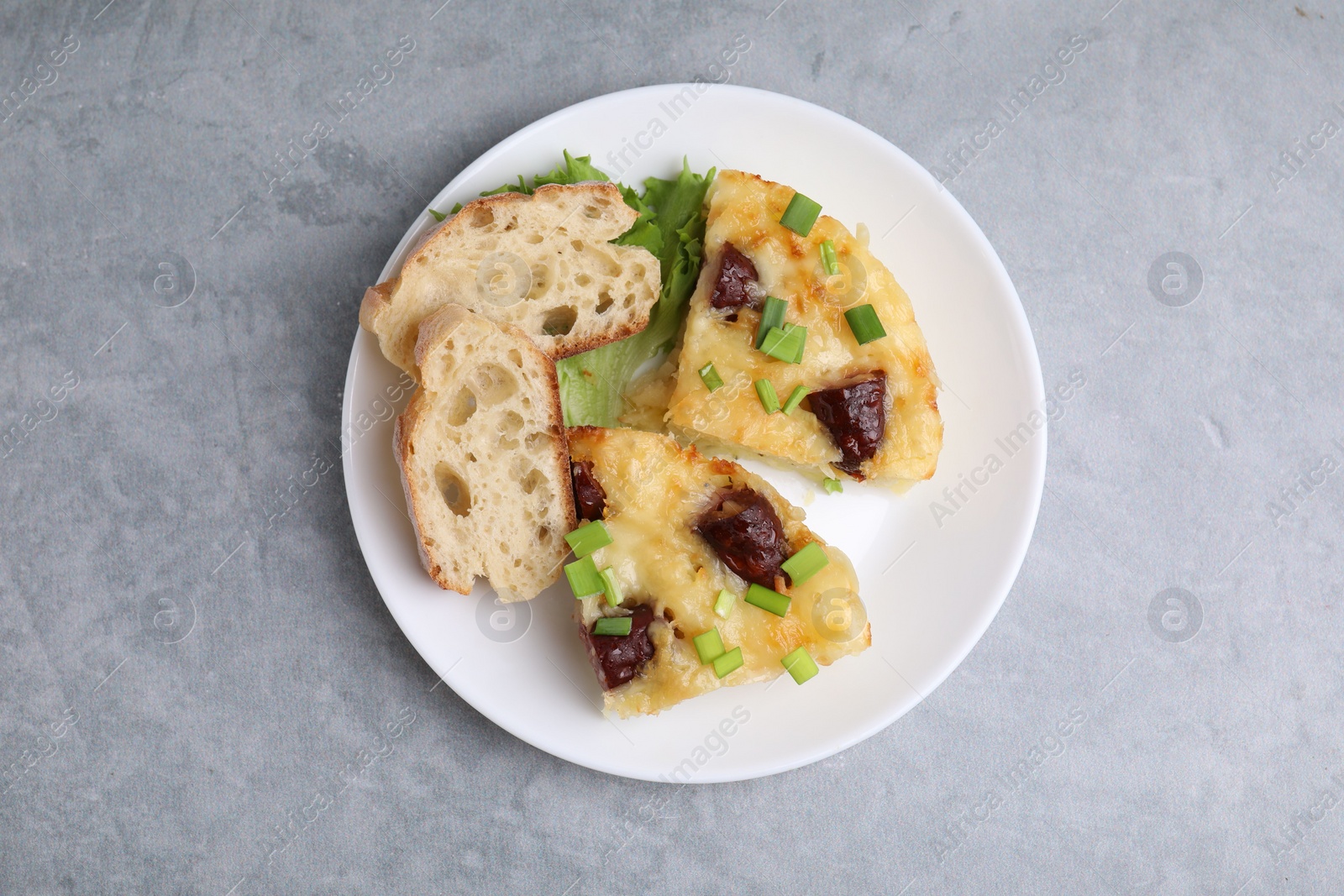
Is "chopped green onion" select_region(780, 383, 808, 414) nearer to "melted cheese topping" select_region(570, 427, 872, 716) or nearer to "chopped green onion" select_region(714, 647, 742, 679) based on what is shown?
"melted cheese topping" select_region(570, 427, 872, 716)

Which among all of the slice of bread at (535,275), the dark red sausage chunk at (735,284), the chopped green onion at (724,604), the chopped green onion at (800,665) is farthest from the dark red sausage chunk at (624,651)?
the dark red sausage chunk at (735,284)

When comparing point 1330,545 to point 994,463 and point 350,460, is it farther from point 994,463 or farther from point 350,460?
point 350,460

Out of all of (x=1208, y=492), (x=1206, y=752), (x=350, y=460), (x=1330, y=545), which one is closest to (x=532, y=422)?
(x=350, y=460)

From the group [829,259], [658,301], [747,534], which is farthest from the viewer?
[658,301]

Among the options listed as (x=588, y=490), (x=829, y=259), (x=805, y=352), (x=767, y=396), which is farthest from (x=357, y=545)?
(x=829, y=259)

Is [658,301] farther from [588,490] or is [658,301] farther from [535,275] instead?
[588,490]

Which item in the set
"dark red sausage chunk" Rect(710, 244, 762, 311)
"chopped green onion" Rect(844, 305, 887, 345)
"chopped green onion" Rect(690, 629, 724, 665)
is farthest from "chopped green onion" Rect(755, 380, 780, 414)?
"chopped green onion" Rect(690, 629, 724, 665)

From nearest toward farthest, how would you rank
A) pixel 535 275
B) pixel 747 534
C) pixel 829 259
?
pixel 747 534, pixel 829 259, pixel 535 275
